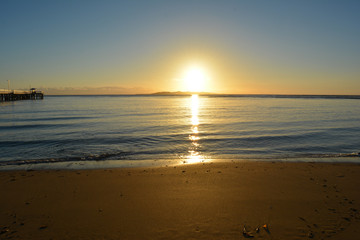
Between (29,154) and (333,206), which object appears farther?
(29,154)

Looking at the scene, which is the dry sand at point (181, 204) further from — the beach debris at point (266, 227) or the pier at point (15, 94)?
the pier at point (15, 94)

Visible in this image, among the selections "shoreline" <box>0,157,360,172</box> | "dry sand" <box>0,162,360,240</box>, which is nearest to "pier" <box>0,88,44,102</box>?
"shoreline" <box>0,157,360,172</box>

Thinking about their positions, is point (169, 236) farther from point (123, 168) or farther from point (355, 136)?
point (355, 136)

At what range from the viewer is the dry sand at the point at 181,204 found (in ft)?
17.2

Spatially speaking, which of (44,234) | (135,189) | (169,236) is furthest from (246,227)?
(44,234)

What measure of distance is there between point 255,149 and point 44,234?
13.0 m

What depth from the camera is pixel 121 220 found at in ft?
18.7

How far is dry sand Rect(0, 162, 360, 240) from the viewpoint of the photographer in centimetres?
524

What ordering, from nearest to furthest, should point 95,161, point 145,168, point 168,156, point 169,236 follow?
point 169,236, point 145,168, point 95,161, point 168,156

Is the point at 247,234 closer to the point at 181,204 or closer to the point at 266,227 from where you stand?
the point at 266,227

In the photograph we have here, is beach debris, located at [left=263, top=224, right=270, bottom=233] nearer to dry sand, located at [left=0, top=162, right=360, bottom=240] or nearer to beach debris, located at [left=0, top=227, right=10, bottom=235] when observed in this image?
dry sand, located at [left=0, top=162, right=360, bottom=240]

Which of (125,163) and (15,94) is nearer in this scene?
(125,163)

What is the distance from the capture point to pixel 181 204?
21.6ft

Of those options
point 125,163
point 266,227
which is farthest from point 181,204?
point 125,163
